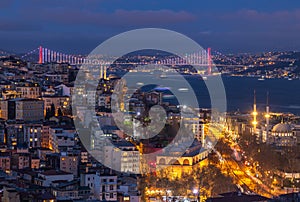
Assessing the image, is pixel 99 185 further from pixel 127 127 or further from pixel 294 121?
pixel 294 121

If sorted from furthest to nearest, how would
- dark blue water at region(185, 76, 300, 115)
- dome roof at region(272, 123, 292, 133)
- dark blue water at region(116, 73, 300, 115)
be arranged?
dark blue water at region(185, 76, 300, 115)
dark blue water at region(116, 73, 300, 115)
dome roof at region(272, 123, 292, 133)

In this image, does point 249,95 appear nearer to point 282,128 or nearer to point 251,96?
point 251,96

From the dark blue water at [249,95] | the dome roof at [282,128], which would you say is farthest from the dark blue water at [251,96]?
the dome roof at [282,128]

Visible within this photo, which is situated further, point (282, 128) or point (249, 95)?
point (249, 95)

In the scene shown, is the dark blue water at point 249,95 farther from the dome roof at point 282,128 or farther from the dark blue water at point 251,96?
the dome roof at point 282,128

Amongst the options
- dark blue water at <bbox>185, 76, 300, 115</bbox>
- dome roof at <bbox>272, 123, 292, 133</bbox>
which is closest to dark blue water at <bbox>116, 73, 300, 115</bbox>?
dark blue water at <bbox>185, 76, 300, 115</bbox>

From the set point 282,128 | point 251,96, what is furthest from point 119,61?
point 282,128

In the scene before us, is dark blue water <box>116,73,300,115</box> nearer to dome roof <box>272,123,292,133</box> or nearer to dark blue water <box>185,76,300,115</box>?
dark blue water <box>185,76,300,115</box>

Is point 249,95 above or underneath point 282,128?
above
